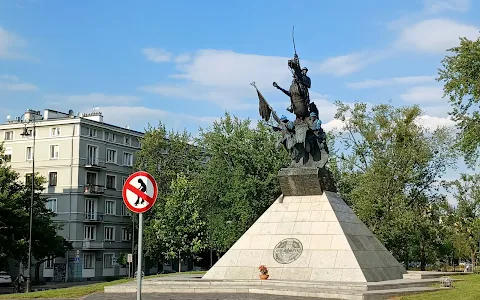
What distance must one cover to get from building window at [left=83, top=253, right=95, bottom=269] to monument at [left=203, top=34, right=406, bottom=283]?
3832 centimetres

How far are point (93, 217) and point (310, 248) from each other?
42.6m

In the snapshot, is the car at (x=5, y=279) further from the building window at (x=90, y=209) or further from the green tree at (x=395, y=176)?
the green tree at (x=395, y=176)

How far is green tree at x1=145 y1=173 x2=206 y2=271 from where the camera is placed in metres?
55.6

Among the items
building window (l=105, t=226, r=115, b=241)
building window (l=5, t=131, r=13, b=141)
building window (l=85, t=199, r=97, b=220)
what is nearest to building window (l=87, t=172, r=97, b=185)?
building window (l=85, t=199, r=97, b=220)

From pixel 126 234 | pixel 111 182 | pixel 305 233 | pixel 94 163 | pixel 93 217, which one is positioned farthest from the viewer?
pixel 126 234

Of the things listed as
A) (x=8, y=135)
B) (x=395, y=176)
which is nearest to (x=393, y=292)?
(x=395, y=176)

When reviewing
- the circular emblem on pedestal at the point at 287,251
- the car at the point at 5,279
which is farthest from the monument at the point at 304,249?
the car at the point at 5,279

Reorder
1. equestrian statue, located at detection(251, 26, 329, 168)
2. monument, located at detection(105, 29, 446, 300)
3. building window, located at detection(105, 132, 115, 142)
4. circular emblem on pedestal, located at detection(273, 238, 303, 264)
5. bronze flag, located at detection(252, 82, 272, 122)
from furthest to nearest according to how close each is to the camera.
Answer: building window, located at detection(105, 132, 115, 142) → bronze flag, located at detection(252, 82, 272, 122) → equestrian statue, located at detection(251, 26, 329, 168) → circular emblem on pedestal, located at detection(273, 238, 303, 264) → monument, located at detection(105, 29, 446, 300)

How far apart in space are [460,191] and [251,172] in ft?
63.7

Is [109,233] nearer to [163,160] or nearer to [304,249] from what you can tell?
[163,160]

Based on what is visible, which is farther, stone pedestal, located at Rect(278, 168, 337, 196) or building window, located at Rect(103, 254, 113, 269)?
building window, located at Rect(103, 254, 113, 269)

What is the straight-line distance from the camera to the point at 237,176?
1924 inches

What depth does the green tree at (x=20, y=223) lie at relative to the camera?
144 feet

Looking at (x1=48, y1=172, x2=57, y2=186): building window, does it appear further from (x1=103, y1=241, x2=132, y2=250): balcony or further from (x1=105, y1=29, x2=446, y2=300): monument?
(x1=105, y1=29, x2=446, y2=300): monument
